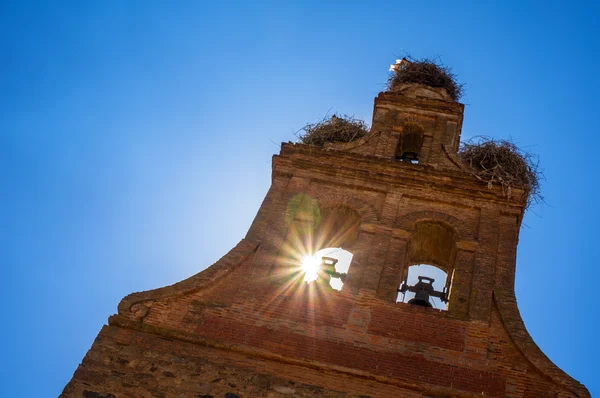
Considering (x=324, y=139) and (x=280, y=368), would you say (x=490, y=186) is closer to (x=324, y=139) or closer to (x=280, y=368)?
(x=324, y=139)

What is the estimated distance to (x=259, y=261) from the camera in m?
10.8

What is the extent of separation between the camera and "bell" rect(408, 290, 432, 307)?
35.2ft

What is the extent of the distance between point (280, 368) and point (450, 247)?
4.06 meters

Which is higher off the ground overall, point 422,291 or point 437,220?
point 437,220

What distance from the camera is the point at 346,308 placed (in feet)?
33.4

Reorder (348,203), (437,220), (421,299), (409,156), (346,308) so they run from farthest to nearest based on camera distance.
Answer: (409,156)
(348,203)
(437,220)
(421,299)
(346,308)

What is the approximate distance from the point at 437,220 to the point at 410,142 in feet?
11.1

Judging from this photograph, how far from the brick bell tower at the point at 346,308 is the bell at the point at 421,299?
0.09ft

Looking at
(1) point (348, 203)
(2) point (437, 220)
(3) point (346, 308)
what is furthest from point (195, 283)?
(2) point (437, 220)

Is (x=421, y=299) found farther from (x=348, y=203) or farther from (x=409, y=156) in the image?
(x=409, y=156)

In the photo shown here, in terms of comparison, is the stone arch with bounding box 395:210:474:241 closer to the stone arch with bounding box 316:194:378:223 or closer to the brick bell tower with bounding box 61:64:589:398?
the brick bell tower with bounding box 61:64:589:398

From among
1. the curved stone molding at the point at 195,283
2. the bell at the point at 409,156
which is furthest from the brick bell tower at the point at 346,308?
the bell at the point at 409,156

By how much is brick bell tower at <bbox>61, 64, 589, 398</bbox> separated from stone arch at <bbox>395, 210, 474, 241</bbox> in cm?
2

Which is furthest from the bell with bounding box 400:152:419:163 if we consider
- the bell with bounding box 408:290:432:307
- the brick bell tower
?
the bell with bounding box 408:290:432:307
